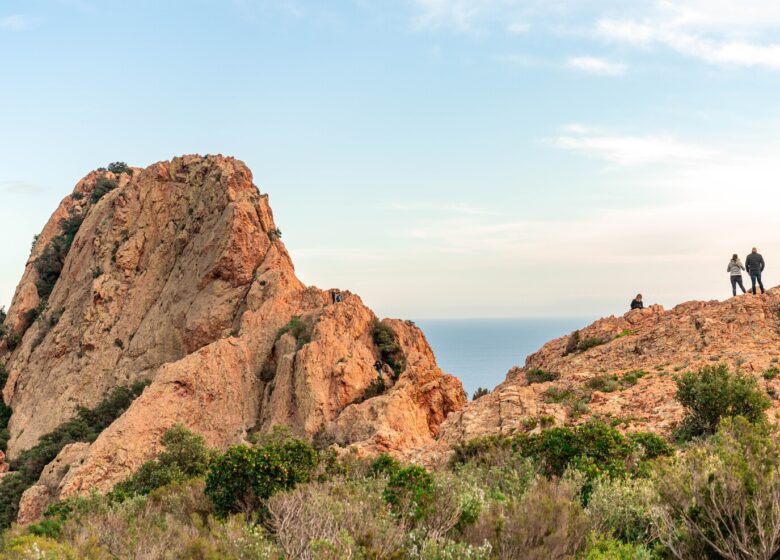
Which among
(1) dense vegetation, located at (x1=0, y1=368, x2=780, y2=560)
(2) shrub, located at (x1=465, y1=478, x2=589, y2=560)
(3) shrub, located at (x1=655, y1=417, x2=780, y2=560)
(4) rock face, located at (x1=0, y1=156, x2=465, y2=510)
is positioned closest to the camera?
(3) shrub, located at (x1=655, y1=417, x2=780, y2=560)

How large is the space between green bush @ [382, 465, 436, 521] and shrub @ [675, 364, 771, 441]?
27.9 ft

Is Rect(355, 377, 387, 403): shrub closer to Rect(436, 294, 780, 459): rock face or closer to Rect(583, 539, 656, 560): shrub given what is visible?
Rect(436, 294, 780, 459): rock face

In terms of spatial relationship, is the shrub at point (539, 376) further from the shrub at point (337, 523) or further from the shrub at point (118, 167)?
the shrub at point (118, 167)

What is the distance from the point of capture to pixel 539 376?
31812 millimetres

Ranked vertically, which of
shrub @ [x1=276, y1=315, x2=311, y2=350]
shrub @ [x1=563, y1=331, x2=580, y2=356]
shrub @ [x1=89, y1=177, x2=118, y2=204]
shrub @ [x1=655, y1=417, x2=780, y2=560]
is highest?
shrub @ [x1=89, y1=177, x2=118, y2=204]

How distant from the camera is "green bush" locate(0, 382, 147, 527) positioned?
38906 mm

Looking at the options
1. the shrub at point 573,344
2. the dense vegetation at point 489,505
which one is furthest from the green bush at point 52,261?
the shrub at point 573,344

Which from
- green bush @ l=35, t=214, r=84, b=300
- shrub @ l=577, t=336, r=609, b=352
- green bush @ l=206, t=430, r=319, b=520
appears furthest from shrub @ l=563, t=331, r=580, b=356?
green bush @ l=35, t=214, r=84, b=300

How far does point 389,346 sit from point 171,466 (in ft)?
43.2

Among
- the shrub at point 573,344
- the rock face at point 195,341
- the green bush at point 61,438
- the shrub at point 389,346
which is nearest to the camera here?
the rock face at point 195,341

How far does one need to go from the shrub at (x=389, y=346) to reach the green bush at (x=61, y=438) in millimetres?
15800

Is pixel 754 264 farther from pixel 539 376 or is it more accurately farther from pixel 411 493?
pixel 411 493

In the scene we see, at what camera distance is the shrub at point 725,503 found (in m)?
12.9

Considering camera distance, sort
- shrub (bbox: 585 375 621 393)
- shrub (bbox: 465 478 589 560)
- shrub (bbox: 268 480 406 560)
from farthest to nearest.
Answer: shrub (bbox: 585 375 621 393)
shrub (bbox: 465 478 589 560)
shrub (bbox: 268 480 406 560)
